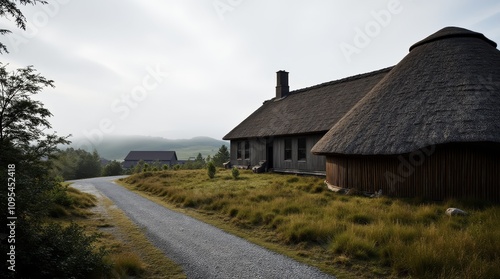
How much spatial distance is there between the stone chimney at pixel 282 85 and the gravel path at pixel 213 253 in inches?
903

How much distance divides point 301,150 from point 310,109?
400 cm

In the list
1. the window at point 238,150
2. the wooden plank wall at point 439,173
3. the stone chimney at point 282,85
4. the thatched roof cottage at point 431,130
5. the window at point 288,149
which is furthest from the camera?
the stone chimney at point 282,85

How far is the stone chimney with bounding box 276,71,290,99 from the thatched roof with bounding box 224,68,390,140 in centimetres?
92

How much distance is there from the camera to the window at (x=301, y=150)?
21011 mm

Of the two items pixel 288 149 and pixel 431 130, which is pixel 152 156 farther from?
pixel 431 130

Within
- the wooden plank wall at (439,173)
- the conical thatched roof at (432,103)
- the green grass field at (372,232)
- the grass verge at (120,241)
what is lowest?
the grass verge at (120,241)

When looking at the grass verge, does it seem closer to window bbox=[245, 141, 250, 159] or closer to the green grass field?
the green grass field

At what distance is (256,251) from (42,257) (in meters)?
4.50

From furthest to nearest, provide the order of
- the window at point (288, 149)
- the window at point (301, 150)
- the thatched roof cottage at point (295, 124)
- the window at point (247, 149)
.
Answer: the window at point (247, 149)
the window at point (288, 149)
the window at point (301, 150)
the thatched roof cottage at point (295, 124)

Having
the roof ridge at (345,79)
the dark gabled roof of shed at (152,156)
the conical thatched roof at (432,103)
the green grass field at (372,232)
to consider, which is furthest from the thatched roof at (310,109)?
the dark gabled roof of shed at (152,156)

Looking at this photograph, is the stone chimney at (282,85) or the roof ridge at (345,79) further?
the stone chimney at (282,85)

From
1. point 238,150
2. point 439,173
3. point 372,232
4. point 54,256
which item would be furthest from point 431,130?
point 238,150

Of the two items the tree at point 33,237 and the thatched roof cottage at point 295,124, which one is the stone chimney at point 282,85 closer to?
the thatched roof cottage at point 295,124

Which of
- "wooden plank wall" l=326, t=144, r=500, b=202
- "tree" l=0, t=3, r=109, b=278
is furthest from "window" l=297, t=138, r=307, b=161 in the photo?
"tree" l=0, t=3, r=109, b=278
